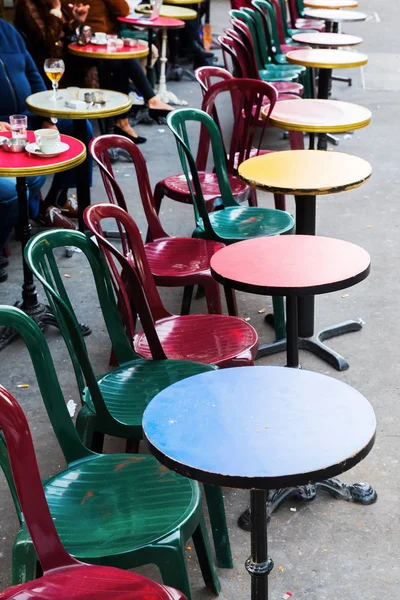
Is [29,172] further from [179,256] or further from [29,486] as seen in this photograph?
[29,486]

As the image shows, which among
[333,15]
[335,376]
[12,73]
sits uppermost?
[12,73]

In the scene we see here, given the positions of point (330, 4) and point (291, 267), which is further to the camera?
point (330, 4)

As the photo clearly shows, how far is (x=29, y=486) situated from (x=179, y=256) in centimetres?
218

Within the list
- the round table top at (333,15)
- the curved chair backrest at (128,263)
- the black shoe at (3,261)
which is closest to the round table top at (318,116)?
the black shoe at (3,261)

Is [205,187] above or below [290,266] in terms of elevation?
below

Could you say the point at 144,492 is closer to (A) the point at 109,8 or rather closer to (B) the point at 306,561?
(B) the point at 306,561

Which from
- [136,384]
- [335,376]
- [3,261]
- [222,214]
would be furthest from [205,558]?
[3,261]

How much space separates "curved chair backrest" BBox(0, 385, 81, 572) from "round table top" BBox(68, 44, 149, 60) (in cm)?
530

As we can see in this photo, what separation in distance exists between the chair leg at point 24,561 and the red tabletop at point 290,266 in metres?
1.16

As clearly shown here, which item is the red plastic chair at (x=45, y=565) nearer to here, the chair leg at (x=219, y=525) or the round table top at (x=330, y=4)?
the chair leg at (x=219, y=525)

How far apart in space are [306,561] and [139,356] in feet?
2.93

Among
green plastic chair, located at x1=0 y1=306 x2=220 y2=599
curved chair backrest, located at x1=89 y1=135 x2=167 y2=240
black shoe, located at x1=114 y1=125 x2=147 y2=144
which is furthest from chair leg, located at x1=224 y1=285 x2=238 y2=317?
black shoe, located at x1=114 y1=125 x2=147 y2=144

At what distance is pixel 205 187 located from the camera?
4.89 m

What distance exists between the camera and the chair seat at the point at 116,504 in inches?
84.2
